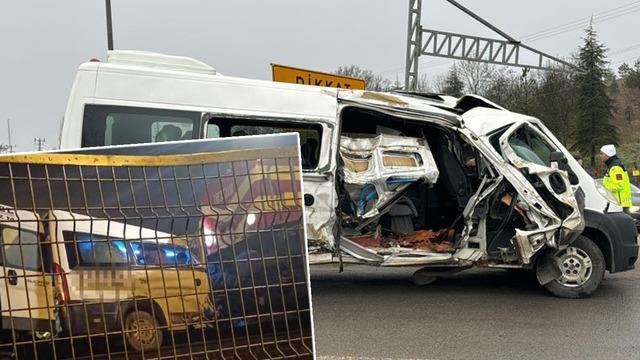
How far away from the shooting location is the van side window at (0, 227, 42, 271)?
68.4 inches

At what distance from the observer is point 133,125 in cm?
555

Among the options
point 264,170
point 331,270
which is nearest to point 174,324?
point 264,170

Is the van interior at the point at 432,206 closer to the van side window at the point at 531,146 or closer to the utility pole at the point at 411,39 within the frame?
the van side window at the point at 531,146

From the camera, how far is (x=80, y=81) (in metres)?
5.45

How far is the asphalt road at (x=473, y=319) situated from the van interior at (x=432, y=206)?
620 millimetres

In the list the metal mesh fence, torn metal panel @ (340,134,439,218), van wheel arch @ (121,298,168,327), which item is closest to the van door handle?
the metal mesh fence

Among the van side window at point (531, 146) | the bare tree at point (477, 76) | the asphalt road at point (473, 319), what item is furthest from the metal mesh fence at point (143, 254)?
the bare tree at point (477, 76)

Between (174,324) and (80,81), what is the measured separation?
14.1ft

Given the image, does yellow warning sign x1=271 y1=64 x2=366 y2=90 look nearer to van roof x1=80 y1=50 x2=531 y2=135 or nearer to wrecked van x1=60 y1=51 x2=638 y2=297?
wrecked van x1=60 y1=51 x2=638 y2=297

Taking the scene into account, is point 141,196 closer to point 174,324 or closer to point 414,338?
point 174,324

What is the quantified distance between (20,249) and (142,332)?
1.53 ft

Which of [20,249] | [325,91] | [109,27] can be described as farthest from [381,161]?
[109,27]

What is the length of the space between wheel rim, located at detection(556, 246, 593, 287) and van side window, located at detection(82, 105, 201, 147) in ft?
13.6

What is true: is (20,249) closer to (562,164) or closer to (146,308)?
(146,308)
